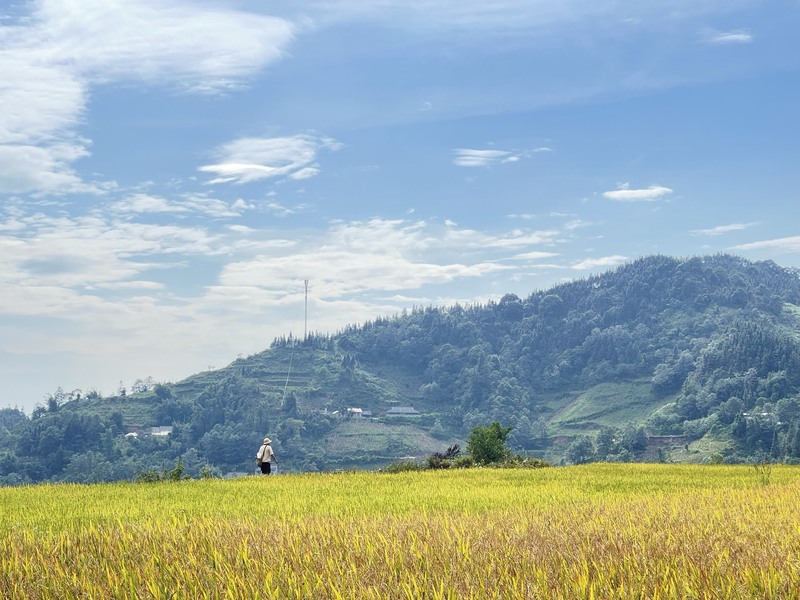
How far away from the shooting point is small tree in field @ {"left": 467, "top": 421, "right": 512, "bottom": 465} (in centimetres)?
4000

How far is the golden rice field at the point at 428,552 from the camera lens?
6.99 meters

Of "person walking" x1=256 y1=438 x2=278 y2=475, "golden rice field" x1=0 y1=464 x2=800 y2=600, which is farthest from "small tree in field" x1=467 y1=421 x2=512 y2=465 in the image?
"golden rice field" x1=0 y1=464 x2=800 y2=600

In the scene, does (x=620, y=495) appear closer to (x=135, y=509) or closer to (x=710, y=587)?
(x=135, y=509)

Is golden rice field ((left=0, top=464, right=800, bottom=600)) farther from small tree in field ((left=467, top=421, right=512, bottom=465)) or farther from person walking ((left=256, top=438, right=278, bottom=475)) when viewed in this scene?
small tree in field ((left=467, top=421, right=512, bottom=465))

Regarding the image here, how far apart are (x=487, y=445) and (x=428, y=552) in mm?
32326

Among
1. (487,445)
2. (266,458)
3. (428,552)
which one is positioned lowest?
(487,445)

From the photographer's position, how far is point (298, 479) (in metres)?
27.7

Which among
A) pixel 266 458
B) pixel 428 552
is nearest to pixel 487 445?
pixel 266 458

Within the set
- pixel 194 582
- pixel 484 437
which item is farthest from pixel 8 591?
pixel 484 437

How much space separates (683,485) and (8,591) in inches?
718

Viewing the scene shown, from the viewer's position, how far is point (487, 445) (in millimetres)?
40156

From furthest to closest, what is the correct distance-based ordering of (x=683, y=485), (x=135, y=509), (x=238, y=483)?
(x=238, y=483) → (x=683, y=485) → (x=135, y=509)

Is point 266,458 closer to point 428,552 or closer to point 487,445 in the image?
point 487,445

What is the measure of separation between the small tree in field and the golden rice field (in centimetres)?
2363
